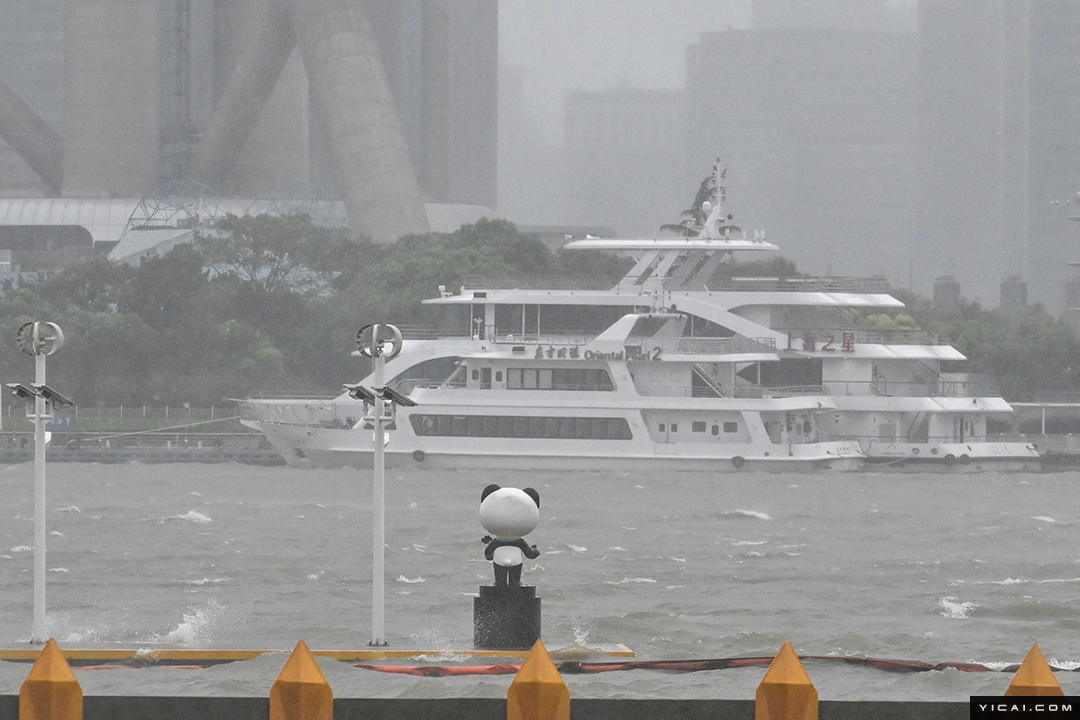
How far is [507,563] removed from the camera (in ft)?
52.7

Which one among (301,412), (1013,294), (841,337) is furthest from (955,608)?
(1013,294)

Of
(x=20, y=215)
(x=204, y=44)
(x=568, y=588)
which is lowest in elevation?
(x=568, y=588)

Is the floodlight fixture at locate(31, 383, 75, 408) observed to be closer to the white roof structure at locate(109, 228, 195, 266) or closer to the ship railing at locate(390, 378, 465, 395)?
the ship railing at locate(390, 378, 465, 395)

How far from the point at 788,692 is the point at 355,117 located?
10346 centimetres

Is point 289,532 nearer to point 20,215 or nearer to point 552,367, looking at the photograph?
point 552,367

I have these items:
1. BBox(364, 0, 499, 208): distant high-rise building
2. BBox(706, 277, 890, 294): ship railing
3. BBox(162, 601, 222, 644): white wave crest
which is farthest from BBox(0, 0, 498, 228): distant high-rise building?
BBox(162, 601, 222, 644): white wave crest

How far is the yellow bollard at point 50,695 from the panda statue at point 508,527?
4895mm

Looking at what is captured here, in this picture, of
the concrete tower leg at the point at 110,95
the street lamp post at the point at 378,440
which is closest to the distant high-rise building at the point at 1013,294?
the concrete tower leg at the point at 110,95

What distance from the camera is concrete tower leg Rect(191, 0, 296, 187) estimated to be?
117438 mm

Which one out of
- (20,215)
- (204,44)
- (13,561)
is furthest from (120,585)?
(204,44)

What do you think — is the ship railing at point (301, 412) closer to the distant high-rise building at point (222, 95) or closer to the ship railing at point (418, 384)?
the ship railing at point (418, 384)

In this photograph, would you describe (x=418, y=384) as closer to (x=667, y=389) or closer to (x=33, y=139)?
(x=667, y=389)

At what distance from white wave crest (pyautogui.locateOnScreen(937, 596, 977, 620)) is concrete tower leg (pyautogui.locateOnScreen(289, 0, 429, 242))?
8700cm

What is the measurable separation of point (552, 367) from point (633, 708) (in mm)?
42536
